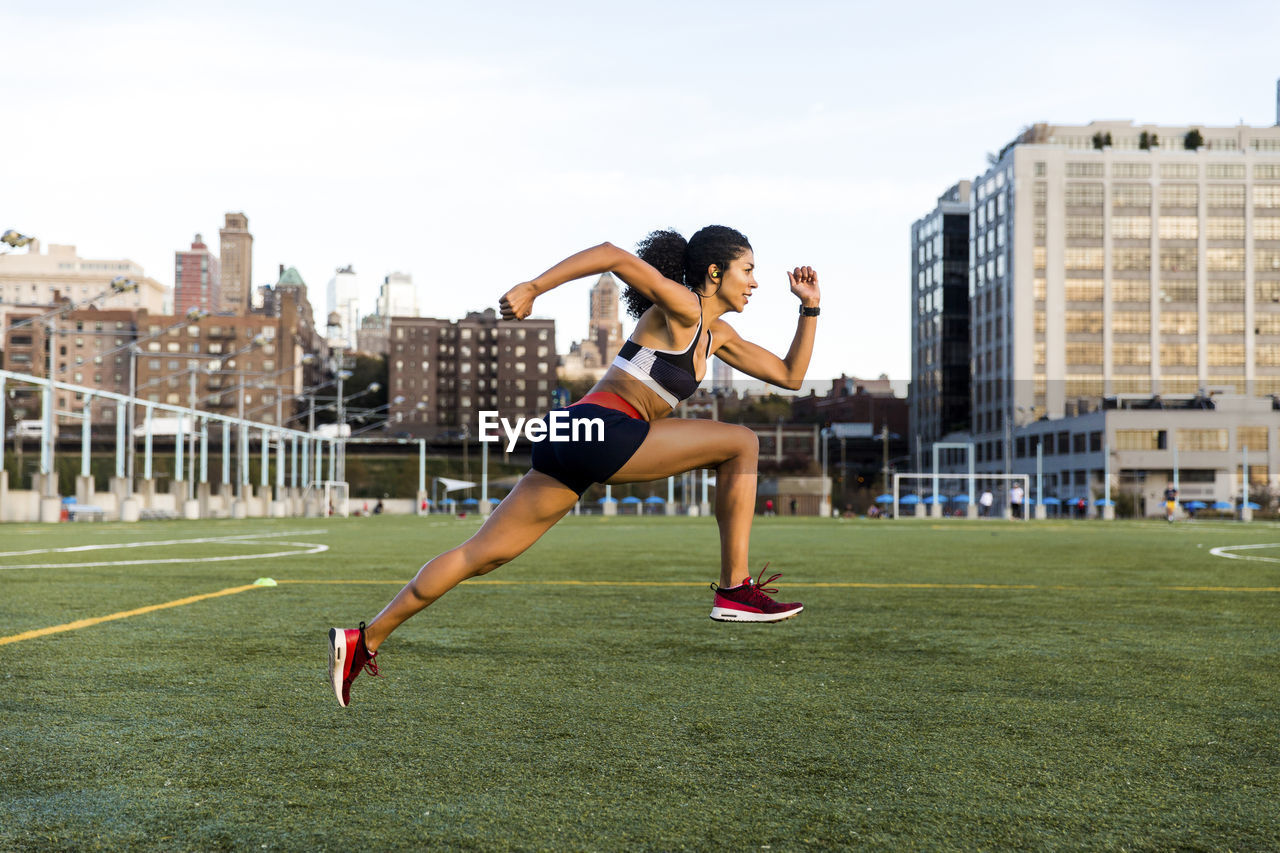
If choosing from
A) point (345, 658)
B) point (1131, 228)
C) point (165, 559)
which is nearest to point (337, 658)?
point (345, 658)

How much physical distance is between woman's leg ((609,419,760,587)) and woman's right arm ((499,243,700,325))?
46cm

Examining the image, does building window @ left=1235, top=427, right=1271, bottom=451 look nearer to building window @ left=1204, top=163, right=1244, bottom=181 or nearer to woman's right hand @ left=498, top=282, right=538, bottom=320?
building window @ left=1204, top=163, right=1244, bottom=181

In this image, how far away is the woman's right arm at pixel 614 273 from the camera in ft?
13.9

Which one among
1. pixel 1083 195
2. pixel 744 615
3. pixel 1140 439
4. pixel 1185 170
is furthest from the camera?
pixel 1185 170

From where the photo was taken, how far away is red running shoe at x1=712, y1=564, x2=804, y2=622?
5.14 meters

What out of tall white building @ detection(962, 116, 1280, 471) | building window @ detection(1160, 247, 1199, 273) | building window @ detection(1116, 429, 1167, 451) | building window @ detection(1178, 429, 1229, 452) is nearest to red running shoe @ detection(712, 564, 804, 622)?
building window @ detection(1116, 429, 1167, 451)

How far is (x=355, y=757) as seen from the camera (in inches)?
161

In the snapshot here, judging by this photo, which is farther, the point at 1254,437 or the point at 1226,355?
the point at 1226,355

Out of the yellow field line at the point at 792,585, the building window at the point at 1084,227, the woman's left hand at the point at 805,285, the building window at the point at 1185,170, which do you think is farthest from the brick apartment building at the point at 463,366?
the woman's left hand at the point at 805,285

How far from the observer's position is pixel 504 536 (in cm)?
473

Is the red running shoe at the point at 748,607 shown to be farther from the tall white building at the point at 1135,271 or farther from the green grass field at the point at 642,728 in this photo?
the tall white building at the point at 1135,271

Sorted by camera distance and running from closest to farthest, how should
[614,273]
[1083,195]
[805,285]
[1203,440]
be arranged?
1. [614,273]
2. [805,285]
3. [1203,440]
4. [1083,195]

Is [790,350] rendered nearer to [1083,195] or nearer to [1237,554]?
[1237,554]

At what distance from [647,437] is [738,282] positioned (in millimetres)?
772
